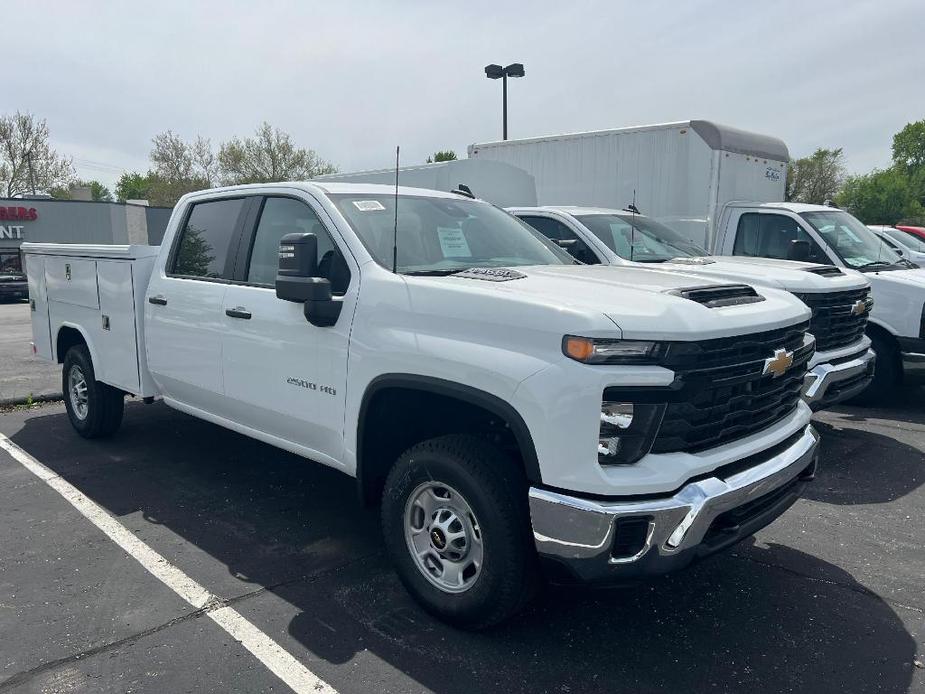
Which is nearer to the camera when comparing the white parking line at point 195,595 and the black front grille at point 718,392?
the black front grille at point 718,392

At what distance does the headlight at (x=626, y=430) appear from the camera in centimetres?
267

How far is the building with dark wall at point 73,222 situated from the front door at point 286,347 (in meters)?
30.9

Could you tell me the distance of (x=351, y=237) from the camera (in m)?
3.74

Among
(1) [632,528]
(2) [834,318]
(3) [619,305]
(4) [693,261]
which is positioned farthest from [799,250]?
(1) [632,528]

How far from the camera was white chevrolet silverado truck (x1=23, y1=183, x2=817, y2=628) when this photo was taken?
2680 mm

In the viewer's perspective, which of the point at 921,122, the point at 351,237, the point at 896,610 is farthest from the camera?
the point at 921,122

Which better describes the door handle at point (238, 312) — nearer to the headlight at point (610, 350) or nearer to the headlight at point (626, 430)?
the headlight at point (610, 350)

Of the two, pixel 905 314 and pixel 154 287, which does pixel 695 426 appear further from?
pixel 905 314

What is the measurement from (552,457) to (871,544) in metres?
2.69

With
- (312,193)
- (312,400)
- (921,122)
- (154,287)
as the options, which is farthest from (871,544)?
(921,122)

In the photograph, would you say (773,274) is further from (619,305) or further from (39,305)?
(39,305)

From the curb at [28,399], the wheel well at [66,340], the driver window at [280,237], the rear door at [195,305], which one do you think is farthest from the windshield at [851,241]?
the curb at [28,399]

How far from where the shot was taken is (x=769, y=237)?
8141 millimetres

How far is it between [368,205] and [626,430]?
80.9 inches
